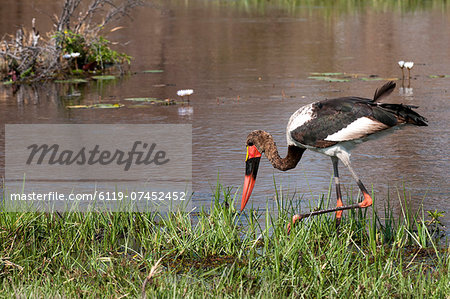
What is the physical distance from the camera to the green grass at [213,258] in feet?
15.0

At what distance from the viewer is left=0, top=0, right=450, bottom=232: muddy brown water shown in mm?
7922

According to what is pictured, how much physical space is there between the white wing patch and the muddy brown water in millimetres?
470

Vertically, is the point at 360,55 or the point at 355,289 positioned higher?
the point at 360,55

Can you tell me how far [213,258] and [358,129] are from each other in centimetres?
143

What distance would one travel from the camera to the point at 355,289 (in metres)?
4.58

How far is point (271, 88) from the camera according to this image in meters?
13.3

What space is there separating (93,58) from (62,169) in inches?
285

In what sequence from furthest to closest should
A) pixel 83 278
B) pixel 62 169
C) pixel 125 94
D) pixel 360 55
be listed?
pixel 360 55, pixel 125 94, pixel 62 169, pixel 83 278

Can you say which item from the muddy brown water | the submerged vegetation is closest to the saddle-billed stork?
the muddy brown water

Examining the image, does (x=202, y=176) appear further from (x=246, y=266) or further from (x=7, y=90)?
(x=7, y=90)

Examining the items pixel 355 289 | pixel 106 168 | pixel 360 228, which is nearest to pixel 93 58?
pixel 106 168
